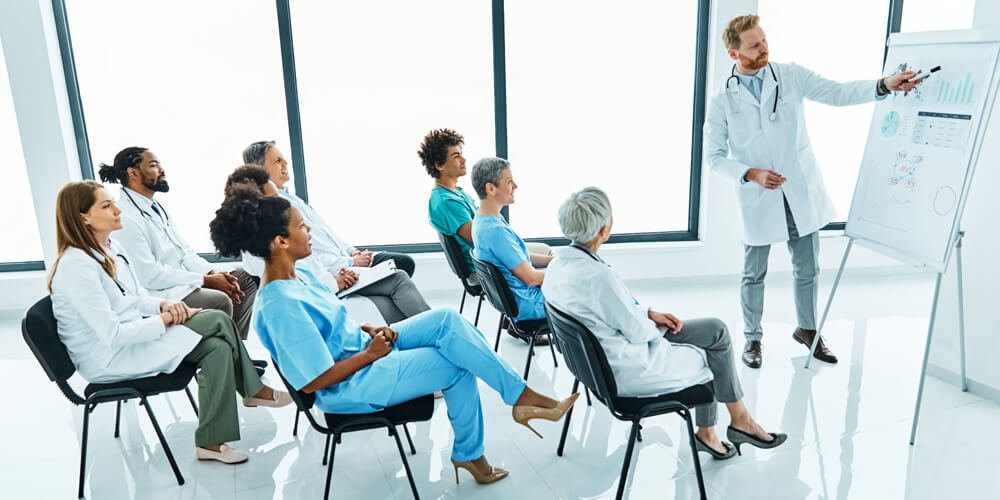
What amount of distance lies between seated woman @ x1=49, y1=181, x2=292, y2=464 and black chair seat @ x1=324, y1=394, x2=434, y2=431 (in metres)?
0.71

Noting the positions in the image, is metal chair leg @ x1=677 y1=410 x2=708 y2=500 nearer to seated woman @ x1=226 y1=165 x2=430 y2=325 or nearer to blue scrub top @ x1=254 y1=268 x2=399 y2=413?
blue scrub top @ x1=254 y1=268 x2=399 y2=413

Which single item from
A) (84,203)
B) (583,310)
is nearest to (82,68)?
(84,203)

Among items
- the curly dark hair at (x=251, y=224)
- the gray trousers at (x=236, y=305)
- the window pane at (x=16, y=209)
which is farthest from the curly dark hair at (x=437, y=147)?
the window pane at (x=16, y=209)

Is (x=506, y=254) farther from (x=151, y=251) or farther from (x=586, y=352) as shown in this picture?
(x=151, y=251)

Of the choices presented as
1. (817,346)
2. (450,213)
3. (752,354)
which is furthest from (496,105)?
(817,346)

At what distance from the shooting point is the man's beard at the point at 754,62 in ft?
10.0

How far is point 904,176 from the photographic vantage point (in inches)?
108

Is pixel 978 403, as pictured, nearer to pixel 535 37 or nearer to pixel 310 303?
pixel 310 303

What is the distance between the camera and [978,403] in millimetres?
2824

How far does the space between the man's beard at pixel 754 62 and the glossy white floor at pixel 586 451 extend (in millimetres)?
1526

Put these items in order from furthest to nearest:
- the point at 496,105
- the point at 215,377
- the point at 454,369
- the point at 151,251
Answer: the point at 496,105, the point at 151,251, the point at 215,377, the point at 454,369

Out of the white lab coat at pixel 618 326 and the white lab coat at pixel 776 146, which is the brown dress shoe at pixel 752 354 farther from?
the white lab coat at pixel 618 326

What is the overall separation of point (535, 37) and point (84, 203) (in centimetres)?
326

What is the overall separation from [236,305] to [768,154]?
2.80 metres
